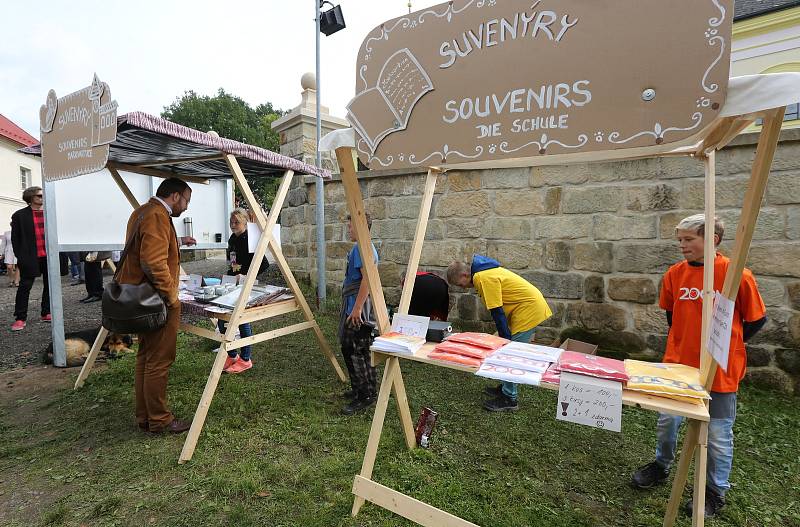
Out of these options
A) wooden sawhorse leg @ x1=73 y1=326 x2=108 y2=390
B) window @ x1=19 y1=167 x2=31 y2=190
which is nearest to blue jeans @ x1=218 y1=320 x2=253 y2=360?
wooden sawhorse leg @ x1=73 y1=326 x2=108 y2=390

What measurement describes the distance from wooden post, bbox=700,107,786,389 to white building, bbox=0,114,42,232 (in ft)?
81.2

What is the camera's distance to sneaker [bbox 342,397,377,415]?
3.39 meters

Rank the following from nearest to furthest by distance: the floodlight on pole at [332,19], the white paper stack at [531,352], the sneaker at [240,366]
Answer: the white paper stack at [531,352] → the sneaker at [240,366] → the floodlight on pole at [332,19]

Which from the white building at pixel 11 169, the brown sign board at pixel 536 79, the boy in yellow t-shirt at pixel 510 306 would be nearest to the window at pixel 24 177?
the white building at pixel 11 169

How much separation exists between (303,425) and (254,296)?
1122 mm

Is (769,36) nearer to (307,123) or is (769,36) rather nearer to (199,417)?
(307,123)

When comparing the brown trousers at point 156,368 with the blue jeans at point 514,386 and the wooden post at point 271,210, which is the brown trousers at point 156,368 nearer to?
the wooden post at point 271,210

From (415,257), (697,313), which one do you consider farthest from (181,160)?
(697,313)

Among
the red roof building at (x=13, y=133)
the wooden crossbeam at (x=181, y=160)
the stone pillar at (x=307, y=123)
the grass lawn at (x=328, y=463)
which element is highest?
the red roof building at (x=13, y=133)

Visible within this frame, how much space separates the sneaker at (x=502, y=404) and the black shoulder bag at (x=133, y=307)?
8.66 feet

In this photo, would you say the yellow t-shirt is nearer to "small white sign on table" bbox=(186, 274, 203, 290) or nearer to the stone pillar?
"small white sign on table" bbox=(186, 274, 203, 290)

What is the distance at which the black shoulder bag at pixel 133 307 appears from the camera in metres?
2.75

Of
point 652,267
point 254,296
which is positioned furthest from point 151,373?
point 652,267

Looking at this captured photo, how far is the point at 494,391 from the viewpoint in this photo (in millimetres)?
3770
